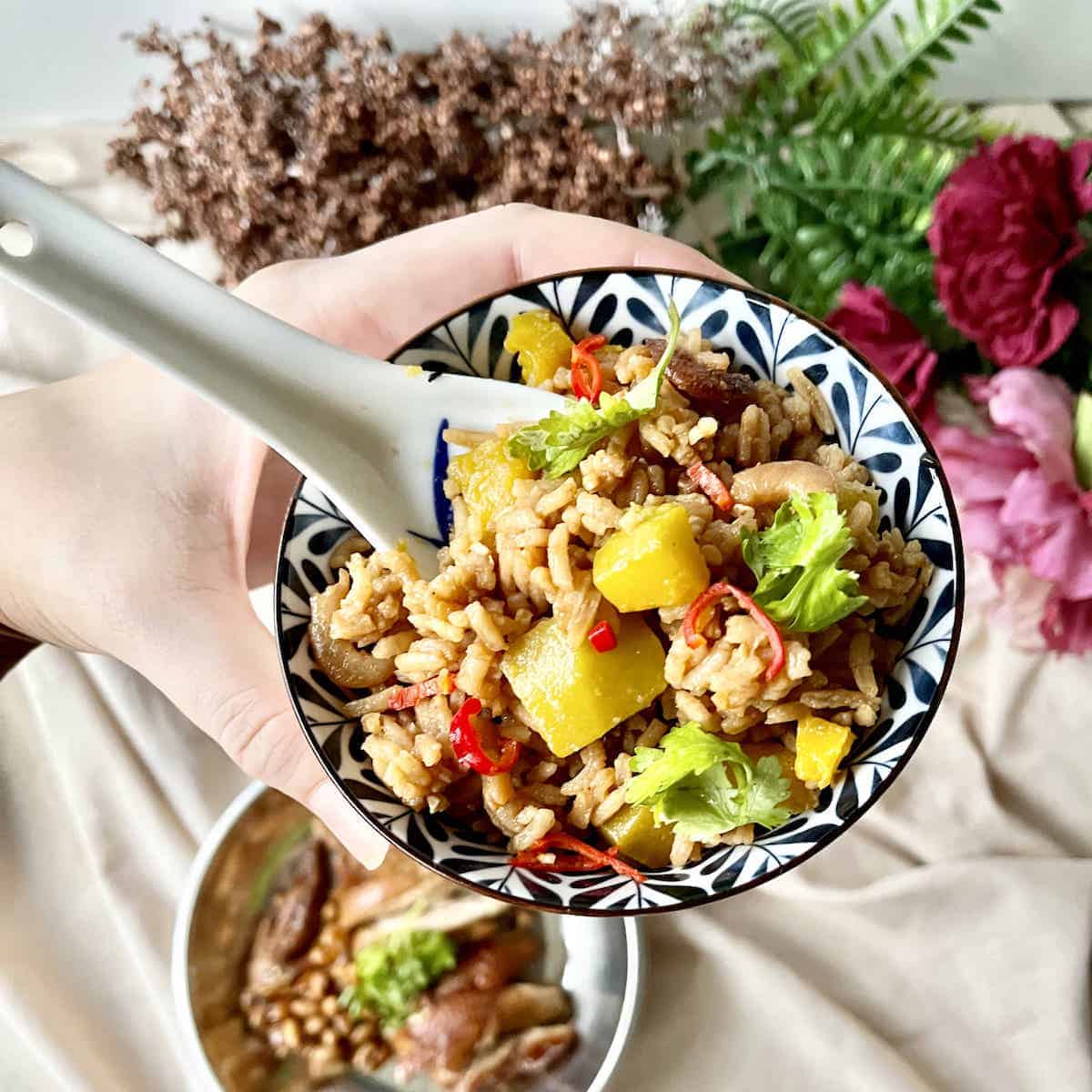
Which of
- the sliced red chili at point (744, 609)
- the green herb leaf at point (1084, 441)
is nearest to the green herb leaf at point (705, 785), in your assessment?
the sliced red chili at point (744, 609)

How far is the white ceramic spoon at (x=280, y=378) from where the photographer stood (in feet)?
4.40

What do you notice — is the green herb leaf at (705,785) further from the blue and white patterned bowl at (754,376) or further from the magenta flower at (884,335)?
the magenta flower at (884,335)

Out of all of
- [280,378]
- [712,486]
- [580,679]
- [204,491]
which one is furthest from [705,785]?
[204,491]

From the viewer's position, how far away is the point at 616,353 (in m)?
1.52

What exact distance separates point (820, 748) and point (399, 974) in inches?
57.7

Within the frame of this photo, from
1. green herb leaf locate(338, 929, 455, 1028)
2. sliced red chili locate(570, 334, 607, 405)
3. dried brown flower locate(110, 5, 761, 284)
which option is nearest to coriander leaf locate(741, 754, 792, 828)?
sliced red chili locate(570, 334, 607, 405)

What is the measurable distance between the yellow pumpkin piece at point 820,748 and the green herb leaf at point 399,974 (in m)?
1.37

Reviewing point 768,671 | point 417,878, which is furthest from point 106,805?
point 768,671

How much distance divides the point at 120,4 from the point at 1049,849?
3.10m

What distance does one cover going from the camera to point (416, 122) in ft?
8.27

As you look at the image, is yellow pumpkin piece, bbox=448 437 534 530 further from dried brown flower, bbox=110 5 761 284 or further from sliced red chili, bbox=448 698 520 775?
dried brown flower, bbox=110 5 761 284

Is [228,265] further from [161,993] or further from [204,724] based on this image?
[161,993]

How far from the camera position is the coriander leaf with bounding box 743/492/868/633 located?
3.93 ft

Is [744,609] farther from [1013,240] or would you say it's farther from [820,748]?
[1013,240]
